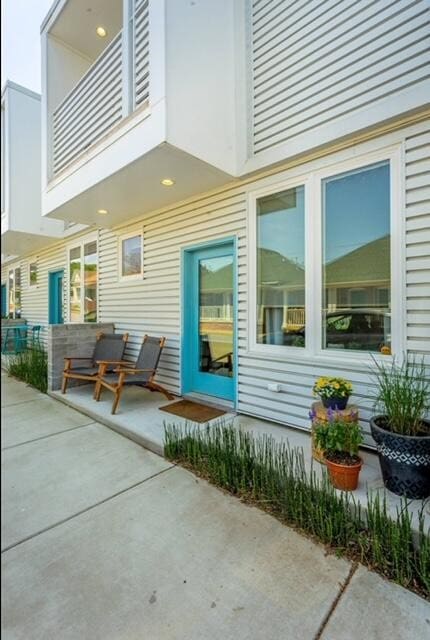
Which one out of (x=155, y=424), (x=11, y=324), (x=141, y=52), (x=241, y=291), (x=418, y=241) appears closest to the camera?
(x=418, y=241)

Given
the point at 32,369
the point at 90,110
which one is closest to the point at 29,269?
the point at 32,369

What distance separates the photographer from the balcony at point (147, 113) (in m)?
3.30

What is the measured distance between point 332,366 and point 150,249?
3350 mm

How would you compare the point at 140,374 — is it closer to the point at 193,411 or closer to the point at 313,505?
the point at 193,411

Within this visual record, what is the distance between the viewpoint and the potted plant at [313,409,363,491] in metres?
2.45

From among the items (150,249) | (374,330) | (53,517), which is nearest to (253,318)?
(374,330)

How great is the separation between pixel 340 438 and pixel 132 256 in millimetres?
4516

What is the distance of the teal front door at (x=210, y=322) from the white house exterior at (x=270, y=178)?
0.02m

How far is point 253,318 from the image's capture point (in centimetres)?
407

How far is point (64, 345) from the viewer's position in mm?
5430

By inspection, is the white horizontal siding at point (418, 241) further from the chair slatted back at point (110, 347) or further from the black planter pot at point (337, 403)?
the chair slatted back at point (110, 347)

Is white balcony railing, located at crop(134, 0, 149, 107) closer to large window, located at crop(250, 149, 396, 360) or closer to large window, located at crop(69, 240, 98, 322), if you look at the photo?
large window, located at crop(250, 149, 396, 360)

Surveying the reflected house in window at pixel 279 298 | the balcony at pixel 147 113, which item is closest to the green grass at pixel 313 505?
the reflected house in window at pixel 279 298

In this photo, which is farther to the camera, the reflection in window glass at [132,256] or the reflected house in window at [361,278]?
the reflection in window glass at [132,256]
